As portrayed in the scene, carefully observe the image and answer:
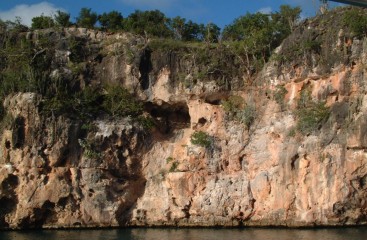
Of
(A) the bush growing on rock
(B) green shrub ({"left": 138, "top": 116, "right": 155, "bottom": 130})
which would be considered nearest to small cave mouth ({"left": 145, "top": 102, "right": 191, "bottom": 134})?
(B) green shrub ({"left": 138, "top": 116, "right": 155, "bottom": 130})

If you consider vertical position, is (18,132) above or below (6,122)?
below

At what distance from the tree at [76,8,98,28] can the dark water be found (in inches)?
683

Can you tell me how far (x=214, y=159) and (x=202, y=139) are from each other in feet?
4.58

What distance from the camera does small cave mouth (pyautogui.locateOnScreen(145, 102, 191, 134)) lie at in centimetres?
3400

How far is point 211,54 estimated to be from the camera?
1340 inches

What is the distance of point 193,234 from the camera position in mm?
25984

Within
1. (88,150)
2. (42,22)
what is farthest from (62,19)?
(88,150)

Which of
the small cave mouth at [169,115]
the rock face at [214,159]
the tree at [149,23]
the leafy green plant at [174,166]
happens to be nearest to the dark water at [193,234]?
the rock face at [214,159]

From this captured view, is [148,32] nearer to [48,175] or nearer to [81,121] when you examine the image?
[81,121]

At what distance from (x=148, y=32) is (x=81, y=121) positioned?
10062 millimetres

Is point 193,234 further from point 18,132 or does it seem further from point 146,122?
point 18,132

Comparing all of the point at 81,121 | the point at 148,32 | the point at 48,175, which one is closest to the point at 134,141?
the point at 81,121

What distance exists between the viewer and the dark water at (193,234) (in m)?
23.6

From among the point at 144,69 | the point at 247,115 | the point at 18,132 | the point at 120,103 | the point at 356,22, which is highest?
the point at 356,22
